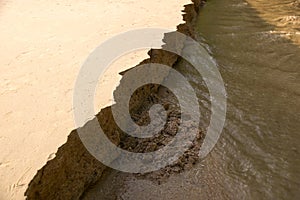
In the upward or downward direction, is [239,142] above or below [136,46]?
below

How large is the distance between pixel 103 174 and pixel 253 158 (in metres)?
1.02

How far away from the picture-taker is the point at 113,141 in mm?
2201

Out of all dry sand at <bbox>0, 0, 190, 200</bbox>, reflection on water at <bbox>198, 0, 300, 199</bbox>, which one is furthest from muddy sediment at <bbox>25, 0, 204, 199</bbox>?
reflection on water at <bbox>198, 0, 300, 199</bbox>

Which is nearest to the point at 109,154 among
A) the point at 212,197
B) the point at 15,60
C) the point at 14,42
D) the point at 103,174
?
the point at 103,174

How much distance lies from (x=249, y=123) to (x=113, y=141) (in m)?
1.05

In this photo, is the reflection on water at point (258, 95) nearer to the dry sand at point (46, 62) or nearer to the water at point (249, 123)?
the water at point (249, 123)

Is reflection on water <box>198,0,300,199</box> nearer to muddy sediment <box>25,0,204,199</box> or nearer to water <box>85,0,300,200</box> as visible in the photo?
water <box>85,0,300,200</box>

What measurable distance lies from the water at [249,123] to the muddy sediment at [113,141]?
9 centimetres

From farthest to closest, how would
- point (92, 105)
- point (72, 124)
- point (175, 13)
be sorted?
1. point (175, 13)
2. point (92, 105)
3. point (72, 124)

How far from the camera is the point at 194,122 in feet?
8.23

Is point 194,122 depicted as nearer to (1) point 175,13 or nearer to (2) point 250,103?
(2) point 250,103

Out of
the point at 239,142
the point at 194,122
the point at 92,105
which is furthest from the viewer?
the point at 194,122

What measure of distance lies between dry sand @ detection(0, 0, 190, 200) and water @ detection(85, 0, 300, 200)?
47 centimetres

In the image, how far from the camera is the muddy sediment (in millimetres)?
1714
